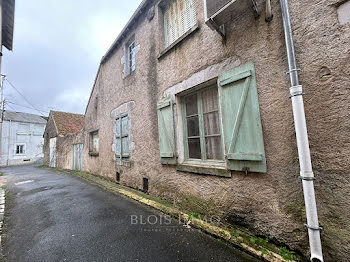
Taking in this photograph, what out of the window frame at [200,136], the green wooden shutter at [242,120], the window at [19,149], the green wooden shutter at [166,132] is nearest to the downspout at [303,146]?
the green wooden shutter at [242,120]

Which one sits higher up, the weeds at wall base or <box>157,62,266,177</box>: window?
<box>157,62,266,177</box>: window

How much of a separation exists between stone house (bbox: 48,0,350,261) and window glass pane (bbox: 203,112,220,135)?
23 mm

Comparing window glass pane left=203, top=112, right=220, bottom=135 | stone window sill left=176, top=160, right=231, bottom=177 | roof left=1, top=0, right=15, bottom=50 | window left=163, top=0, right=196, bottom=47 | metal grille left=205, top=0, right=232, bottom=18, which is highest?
roof left=1, top=0, right=15, bottom=50

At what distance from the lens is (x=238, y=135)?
2.46 metres

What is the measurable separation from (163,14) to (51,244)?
5554 millimetres

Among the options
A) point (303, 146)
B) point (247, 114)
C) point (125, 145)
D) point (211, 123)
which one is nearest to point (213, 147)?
point (211, 123)

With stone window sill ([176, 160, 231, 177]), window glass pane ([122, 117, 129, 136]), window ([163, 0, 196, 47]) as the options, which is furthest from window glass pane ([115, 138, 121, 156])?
window ([163, 0, 196, 47])

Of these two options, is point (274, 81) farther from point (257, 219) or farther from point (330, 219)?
point (257, 219)

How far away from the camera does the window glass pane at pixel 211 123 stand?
2949mm

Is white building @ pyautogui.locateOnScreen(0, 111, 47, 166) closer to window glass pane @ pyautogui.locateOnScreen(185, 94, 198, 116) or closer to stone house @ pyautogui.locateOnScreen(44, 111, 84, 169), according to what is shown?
stone house @ pyautogui.locateOnScreen(44, 111, 84, 169)

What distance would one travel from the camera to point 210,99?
10.1 feet

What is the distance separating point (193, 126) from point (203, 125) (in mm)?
278

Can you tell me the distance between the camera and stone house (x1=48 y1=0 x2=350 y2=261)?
1.73m

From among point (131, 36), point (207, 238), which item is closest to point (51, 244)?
point (207, 238)
